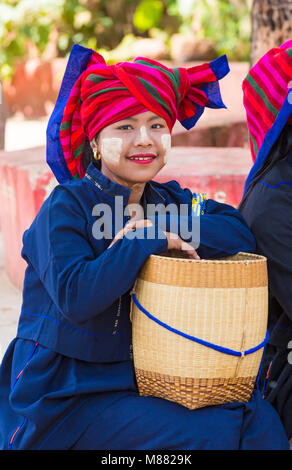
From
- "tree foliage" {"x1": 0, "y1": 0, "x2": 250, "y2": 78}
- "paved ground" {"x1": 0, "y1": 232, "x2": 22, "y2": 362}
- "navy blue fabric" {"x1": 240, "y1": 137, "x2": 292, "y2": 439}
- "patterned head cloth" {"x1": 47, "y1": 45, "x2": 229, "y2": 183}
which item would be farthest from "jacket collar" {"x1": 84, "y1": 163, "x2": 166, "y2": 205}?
"tree foliage" {"x1": 0, "y1": 0, "x2": 250, "y2": 78}

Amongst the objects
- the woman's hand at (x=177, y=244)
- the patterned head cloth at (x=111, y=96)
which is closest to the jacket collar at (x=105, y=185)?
the patterned head cloth at (x=111, y=96)

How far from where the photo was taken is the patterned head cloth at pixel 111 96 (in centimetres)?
209

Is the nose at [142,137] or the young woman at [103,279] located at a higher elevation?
the nose at [142,137]

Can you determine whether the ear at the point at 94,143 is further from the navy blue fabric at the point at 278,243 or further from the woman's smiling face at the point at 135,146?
the navy blue fabric at the point at 278,243

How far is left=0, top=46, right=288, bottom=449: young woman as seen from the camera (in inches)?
74.0

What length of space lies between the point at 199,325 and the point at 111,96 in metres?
0.79

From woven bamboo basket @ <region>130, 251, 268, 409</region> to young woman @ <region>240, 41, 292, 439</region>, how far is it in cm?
37

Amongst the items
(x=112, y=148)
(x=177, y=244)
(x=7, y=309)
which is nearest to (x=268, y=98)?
(x=112, y=148)

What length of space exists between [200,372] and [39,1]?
16.2 m

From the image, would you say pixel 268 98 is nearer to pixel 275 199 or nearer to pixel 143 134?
pixel 275 199

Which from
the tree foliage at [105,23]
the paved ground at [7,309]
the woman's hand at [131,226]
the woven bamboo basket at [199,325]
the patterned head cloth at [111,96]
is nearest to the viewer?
the woven bamboo basket at [199,325]

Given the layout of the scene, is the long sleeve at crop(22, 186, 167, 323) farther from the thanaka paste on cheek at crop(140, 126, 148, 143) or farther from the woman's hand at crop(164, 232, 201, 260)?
the thanaka paste on cheek at crop(140, 126, 148, 143)

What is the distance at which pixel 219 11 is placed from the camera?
15688mm

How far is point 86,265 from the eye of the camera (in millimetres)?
1864
